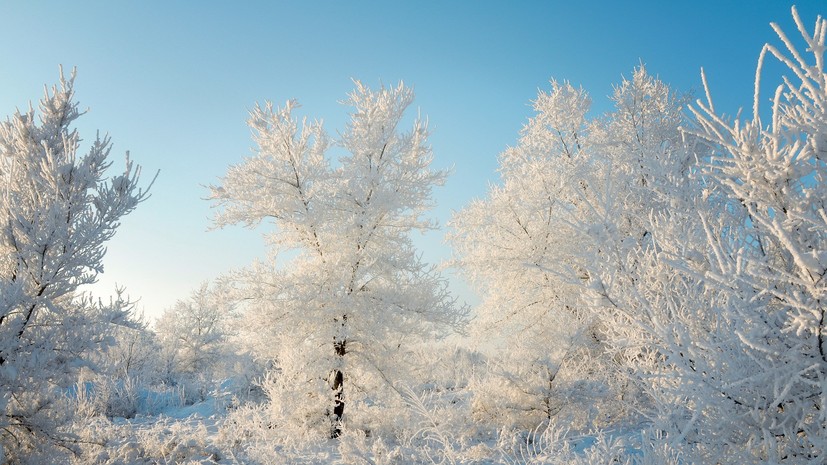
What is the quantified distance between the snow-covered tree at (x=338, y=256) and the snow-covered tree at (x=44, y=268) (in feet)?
8.16

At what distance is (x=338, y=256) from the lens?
7.18 m

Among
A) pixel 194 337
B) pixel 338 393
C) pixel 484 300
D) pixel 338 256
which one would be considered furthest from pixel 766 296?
pixel 194 337

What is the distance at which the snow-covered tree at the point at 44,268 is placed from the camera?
433 cm

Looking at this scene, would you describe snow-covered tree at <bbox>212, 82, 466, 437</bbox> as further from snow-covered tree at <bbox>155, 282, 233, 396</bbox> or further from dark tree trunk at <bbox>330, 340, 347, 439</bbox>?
snow-covered tree at <bbox>155, 282, 233, 396</bbox>

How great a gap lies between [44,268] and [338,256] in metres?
3.76

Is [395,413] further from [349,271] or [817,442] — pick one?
[817,442]

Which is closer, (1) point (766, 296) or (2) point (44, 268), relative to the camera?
(1) point (766, 296)

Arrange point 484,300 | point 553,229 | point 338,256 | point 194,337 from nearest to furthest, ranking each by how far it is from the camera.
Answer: point 338,256 → point 553,229 → point 484,300 → point 194,337

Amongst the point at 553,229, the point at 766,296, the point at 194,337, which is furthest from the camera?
the point at 194,337

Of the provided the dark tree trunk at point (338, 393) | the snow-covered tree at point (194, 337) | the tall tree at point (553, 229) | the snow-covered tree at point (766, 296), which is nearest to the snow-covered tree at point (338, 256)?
the dark tree trunk at point (338, 393)

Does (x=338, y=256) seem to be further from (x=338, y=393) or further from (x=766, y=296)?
(x=766, y=296)

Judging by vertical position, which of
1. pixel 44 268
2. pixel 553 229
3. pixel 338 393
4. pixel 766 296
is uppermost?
pixel 553 229

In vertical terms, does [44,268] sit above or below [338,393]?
above

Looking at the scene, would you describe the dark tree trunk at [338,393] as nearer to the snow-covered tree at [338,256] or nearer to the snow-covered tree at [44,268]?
the snow-covered tree at [338,256]
